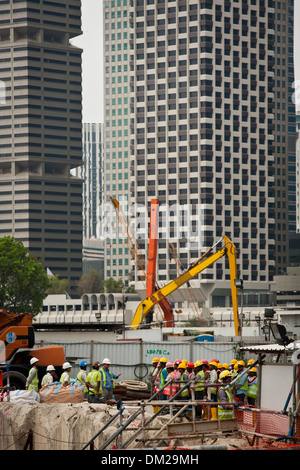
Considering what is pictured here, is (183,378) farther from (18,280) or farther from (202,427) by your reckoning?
(18,280)

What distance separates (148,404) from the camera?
795 inches

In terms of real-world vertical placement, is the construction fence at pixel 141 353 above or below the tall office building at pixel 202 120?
below

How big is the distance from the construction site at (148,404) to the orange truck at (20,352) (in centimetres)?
4

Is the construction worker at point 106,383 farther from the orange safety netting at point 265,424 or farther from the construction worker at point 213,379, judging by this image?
the orange safety netting at point 265,424

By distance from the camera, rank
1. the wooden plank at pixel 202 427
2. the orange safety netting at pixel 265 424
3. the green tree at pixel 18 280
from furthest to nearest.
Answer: the green tree at pixel 18 280 < the wooden plank at pixel 202 427 < the orange safety netting at pixel 265 424

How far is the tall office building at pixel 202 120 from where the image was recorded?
173875 mm

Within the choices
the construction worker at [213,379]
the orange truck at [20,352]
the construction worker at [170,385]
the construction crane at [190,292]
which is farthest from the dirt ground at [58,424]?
the construction crane at [190,292]

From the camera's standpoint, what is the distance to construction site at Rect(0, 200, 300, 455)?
794 inches
